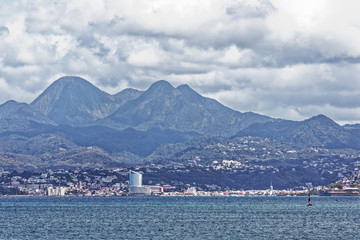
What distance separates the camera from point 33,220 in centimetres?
16925

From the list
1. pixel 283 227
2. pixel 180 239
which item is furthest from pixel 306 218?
pixel 180 239

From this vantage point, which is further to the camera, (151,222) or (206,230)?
(151,222)

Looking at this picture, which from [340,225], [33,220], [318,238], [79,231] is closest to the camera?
[318,238]

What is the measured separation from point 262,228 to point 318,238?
2236 centimetres

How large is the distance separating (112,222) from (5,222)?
82.0 ft

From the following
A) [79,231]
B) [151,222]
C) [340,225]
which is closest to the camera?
[79,231]

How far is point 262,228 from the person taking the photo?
460 ft

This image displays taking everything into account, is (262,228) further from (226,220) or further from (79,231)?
(79,231)

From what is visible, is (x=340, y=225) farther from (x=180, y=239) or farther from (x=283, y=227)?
(x=180, y=239)

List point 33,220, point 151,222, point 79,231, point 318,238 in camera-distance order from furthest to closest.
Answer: point 33,220 < point 151,222 < point 79,231 < point 318,238

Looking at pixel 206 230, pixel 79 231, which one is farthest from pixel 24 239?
pixel 206 230

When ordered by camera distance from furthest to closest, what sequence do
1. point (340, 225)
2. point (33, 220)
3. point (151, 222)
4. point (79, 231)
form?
point (33, 220) < point (151, 222) < point (340, 225) < point (79, 231)

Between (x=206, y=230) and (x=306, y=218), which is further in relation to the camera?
(x=306, y=218)

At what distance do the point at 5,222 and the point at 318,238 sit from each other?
7675 cm
